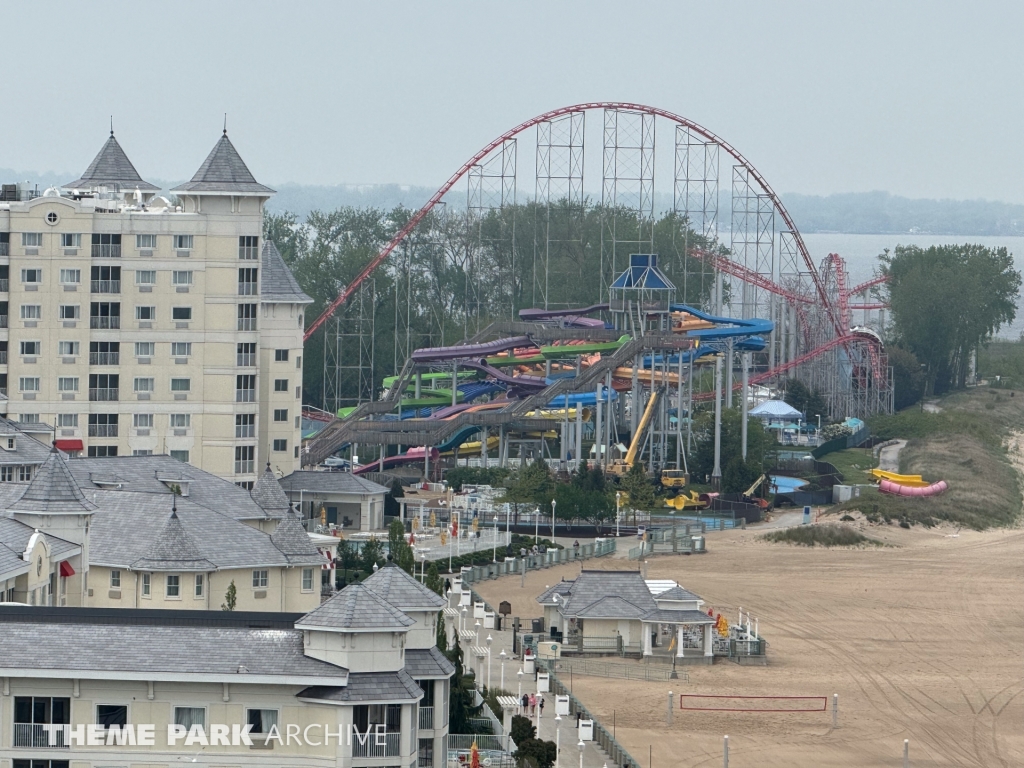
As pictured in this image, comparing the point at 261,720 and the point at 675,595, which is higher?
the point at 261,720

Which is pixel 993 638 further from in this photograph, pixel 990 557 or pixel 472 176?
pixel 472 176

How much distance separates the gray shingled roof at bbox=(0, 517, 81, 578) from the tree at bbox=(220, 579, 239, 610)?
4.25 metres

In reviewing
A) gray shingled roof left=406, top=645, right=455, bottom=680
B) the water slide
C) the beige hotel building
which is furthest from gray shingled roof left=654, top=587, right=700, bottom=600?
the water slide

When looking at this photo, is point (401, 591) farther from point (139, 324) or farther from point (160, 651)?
point (139, 324)

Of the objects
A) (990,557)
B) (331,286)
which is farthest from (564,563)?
(331,286)

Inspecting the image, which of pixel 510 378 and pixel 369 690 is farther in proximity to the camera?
pixel 510 378

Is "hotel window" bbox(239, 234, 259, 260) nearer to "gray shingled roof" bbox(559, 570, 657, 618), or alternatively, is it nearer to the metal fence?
A: "gray shingled roof" bbox(559, 570, 657, 618)

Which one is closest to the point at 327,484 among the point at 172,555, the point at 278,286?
the point at 278,286

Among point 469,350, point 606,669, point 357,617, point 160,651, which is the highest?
point 469,350

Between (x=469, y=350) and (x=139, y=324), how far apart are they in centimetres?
2594

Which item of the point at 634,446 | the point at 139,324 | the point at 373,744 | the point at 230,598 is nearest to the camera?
the point at 373,744

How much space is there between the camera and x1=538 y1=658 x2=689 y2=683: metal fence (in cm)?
5825

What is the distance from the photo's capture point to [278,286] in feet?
→ 279

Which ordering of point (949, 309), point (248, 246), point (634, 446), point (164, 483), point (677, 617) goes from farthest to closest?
point (949, 309), point (634, 446), point (248, 246), point (164, 483), point (677, 617)
